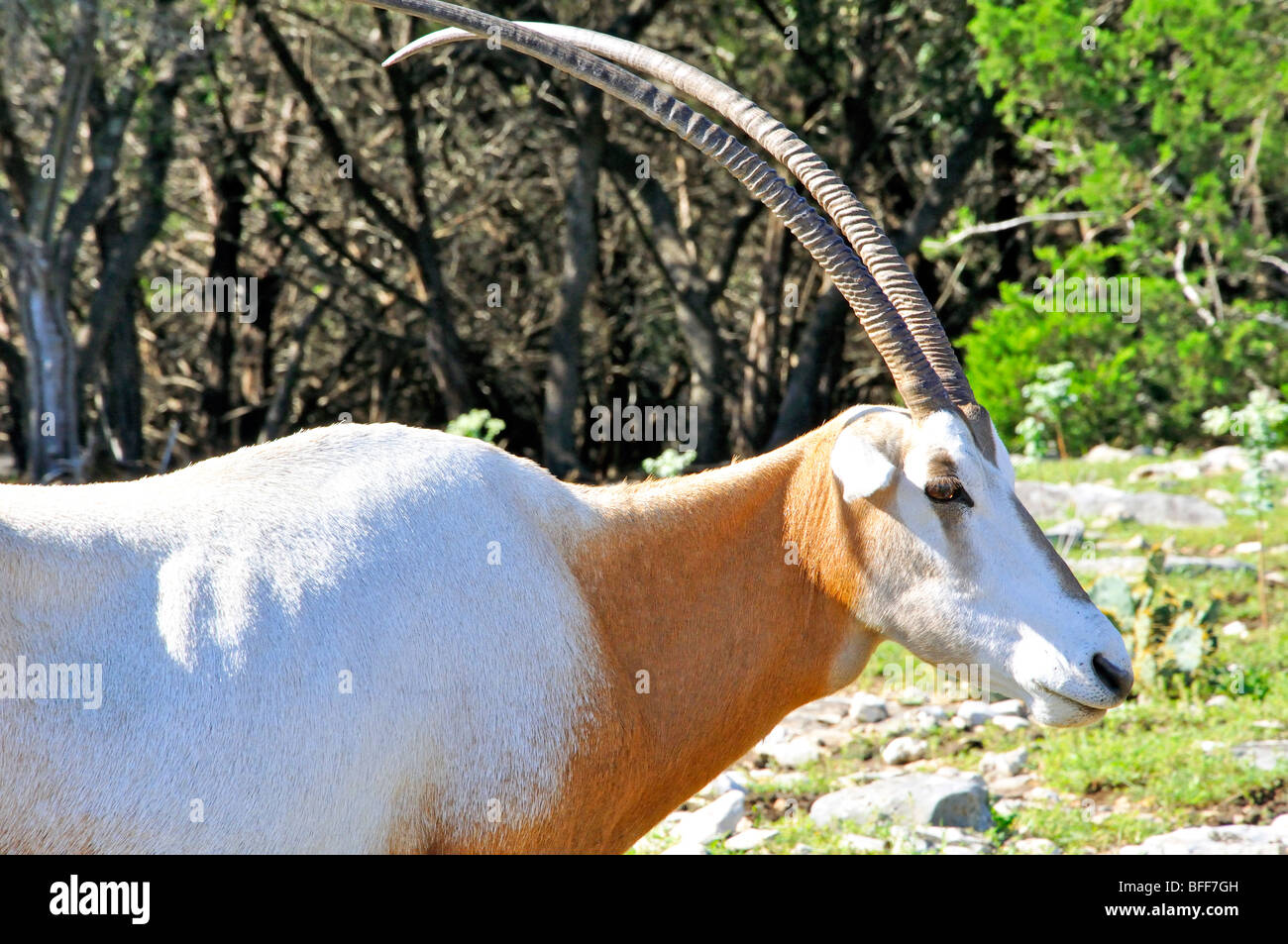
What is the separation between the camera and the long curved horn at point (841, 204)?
11.9 feet

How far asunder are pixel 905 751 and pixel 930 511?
3.15 m

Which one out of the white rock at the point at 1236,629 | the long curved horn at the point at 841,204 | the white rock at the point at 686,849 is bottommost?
the white rock at the point at 686,849

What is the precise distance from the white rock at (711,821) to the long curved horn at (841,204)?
2.28 meters

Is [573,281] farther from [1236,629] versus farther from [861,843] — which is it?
[861,843]

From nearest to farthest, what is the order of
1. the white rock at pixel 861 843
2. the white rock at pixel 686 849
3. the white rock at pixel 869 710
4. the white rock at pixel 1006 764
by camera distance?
the white rock at pixel 861 843 → the white rock at pixel 686 849 → the white rock at pixel 1006 764 → the white rock at pixel 869 710

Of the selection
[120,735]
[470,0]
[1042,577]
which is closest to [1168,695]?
[1042,577]

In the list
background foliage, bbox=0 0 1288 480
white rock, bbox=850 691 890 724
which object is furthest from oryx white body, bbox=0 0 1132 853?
background foliage, bbox=0 0 1288 480
